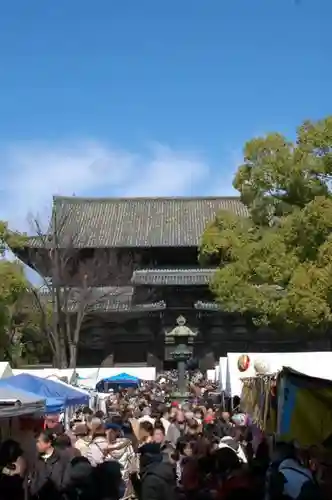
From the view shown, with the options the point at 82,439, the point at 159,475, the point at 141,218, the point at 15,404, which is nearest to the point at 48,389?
the point at 82,439

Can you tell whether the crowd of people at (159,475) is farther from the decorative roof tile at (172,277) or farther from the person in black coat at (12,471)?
the decorative roof tile at (172,277)

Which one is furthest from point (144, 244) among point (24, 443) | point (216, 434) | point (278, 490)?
point (278, 490)

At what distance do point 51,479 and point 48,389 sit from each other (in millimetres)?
6407

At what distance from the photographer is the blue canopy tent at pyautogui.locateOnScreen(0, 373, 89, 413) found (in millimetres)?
11848

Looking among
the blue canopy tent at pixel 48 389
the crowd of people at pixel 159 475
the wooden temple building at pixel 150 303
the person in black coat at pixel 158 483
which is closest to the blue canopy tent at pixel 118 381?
the wooden temple building at pixel 150 303

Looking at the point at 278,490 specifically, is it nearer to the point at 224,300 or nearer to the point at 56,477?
the point at 56,477

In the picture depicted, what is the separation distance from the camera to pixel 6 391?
9.88 metres

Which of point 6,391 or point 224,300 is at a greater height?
point 224,300

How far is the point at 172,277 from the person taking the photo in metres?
40.3

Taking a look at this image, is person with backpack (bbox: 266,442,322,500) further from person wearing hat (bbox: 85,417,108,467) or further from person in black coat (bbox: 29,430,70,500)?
person wearing hat (bbox: 85,417,108,467)

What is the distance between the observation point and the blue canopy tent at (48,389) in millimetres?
11848

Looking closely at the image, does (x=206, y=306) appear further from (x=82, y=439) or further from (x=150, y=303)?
(x=82, y=439)

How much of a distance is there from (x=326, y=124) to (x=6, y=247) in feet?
39.4

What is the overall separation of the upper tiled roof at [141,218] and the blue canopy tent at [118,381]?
13.4 m
